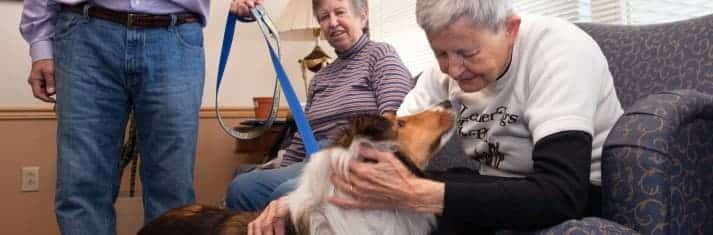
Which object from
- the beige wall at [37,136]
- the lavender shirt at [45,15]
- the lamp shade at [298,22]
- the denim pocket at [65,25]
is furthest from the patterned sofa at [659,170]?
the beige wall at [37,136]

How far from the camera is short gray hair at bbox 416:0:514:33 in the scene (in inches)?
50.7

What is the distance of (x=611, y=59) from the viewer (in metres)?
1.90

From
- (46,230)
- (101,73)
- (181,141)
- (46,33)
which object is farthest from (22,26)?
(46,230)

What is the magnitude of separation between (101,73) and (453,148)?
45.2 inches

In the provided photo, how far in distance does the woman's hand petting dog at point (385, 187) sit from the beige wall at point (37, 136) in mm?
2715

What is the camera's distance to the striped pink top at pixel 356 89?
2.25 m

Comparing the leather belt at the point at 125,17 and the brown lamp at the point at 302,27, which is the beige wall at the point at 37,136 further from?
the leather belt at the point at 125,17

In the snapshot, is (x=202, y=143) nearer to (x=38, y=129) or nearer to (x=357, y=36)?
(x=38, y=129)

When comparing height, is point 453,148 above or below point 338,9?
below

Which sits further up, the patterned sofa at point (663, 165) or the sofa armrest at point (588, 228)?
the patterned sofa at point (663, 165)

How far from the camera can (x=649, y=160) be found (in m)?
1.15

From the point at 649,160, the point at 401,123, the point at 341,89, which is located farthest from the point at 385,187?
the point at 341,89

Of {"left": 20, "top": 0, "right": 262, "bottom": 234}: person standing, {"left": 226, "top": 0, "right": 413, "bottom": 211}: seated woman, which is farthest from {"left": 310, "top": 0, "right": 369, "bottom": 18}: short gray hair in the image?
{"left": 20, "top": 0, "right": 262, "bottom": 234}: person standing

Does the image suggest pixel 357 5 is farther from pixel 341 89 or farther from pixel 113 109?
pixel 113 109
